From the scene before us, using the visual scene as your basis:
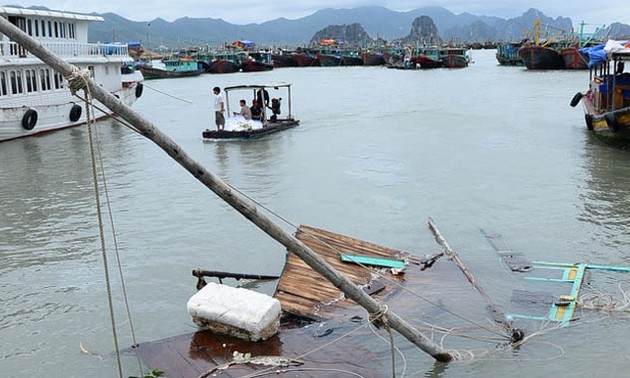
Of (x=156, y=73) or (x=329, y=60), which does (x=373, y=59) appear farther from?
(x=156, y=73)

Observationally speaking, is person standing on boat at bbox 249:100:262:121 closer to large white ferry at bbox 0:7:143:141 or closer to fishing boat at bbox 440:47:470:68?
large white ferry at bbox 0:7:143:141

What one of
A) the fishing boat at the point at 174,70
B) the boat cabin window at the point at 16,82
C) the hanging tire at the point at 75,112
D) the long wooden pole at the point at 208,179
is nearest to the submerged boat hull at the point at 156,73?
the fishing boat at the point at 174,70

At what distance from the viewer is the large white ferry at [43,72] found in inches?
960

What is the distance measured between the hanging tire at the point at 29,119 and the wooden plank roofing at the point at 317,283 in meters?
18.3

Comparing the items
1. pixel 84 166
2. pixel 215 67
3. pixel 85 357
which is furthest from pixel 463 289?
pixel 215 67

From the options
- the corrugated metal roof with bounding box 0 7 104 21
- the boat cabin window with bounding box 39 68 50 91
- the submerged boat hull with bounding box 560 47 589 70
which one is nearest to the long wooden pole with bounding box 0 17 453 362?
the corrugated metal roof with bounding box 0 7 104 21

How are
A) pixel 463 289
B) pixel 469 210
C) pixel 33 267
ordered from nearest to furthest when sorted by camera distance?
pixel 463 289 → pixel 33 267 → pixel 469 210

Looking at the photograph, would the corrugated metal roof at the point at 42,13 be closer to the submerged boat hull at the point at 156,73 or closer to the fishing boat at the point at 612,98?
the fishing boat at the point at 612,98

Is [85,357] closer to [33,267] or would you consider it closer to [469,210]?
[33,267]

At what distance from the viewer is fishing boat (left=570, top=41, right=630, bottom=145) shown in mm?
20487

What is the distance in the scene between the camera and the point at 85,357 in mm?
8008

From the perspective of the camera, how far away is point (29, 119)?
2438 cm

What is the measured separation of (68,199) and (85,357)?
8.96 metres

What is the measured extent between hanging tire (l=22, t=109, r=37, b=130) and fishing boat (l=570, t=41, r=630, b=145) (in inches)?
783
